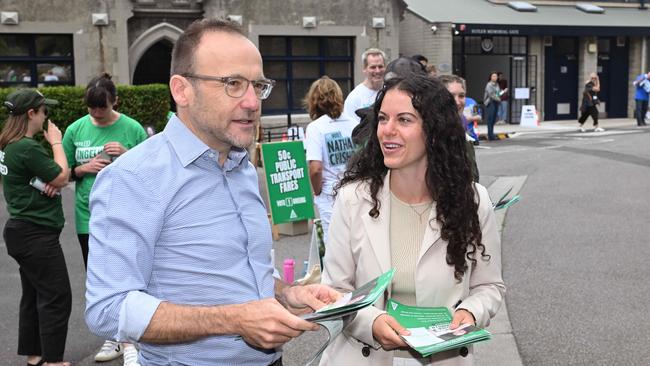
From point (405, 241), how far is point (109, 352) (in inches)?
125

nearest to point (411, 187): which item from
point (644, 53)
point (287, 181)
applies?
point (287, 181)

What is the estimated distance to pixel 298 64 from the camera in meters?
24.5

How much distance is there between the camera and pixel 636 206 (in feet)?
35.8

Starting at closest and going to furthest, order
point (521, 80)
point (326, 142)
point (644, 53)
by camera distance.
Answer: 1. point (326, 142)
2. point (521, 80)
3. point (644, 53)

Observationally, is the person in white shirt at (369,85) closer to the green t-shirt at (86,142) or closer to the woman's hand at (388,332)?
the green t-shirt at (86,142)

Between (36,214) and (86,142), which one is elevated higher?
(86,142)

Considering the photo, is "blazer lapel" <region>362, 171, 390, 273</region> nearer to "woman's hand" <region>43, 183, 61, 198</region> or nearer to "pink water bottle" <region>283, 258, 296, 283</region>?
"woman's hand" <region>43, 183, 61, 198</region>

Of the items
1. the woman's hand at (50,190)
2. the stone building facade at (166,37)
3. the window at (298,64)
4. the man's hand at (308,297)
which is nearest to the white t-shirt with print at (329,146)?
the woman's hand at (50,190)

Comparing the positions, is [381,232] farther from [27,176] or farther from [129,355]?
[27,176]

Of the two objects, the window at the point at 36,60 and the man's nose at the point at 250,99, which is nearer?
the man's nose at the point at 250,99

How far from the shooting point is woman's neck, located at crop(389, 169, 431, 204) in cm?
335

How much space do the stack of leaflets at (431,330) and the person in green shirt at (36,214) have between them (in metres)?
2.97

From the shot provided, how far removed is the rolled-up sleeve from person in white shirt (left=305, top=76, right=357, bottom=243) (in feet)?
13.5

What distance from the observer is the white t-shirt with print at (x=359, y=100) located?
6734 millimetres
